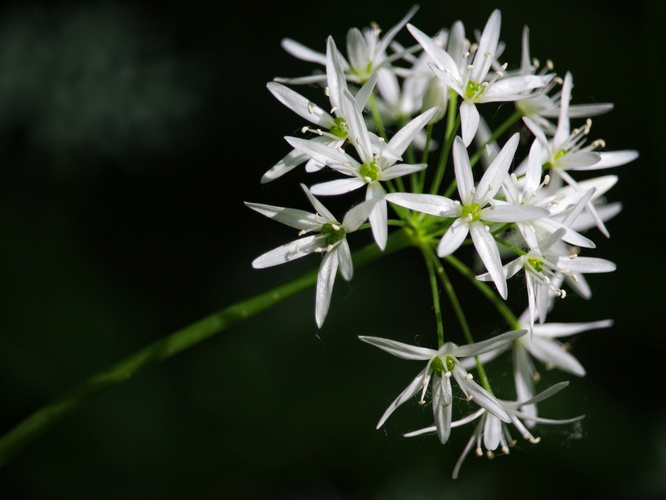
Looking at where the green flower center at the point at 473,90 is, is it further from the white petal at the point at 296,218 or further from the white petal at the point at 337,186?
the white petal at the point at 296,218

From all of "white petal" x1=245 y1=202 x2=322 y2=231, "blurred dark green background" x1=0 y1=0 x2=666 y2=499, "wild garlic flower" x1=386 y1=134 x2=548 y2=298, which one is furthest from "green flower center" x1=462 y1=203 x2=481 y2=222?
"blurred dark green background" x1=0 y1=0 x2=666 y2=499

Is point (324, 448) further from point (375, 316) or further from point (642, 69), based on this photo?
point (642, 69)

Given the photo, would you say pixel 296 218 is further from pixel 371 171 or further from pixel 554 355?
pixel 554 355

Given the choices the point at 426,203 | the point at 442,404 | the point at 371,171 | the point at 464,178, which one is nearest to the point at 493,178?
the point at 464,178

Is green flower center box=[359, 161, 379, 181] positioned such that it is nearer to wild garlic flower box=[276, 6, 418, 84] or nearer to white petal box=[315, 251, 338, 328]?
A: white petal box=[315, 251, 338, 328]

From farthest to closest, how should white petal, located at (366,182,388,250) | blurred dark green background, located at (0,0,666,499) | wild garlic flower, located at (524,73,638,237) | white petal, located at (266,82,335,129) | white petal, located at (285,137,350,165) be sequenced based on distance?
blurred dark green background, located at (0,0,666,499), wild garlic flower, located at (524,73,638,237), white petal, located at (266,82,335,129), white petal, located at (285,137,350,165), white petal, located at (366,182,388,250)

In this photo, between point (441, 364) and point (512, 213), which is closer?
point (512, 213)

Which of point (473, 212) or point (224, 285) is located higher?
point (224, 285)
